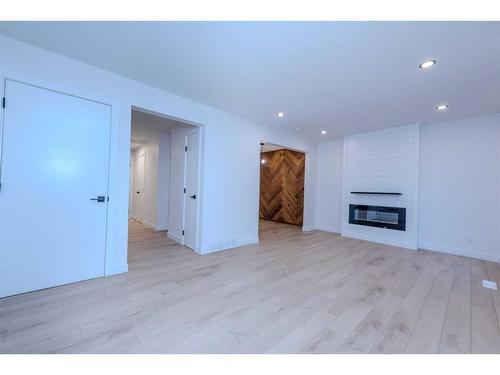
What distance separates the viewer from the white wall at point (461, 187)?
3605mm

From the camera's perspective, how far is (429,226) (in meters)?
4.22

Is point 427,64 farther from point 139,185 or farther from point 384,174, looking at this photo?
point 139,185

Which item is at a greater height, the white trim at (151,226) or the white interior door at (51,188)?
the white interior door at (51,188)

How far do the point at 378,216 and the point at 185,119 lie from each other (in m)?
4.52

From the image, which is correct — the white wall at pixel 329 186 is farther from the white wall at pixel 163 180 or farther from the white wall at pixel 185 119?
the white wall at pixel 163 180

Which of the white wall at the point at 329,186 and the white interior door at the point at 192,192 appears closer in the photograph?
the white interior door at the point at 192,192

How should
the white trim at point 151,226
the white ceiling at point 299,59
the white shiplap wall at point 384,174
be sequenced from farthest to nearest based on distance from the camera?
the white trim at point 151,226 < the white shiplap wall at point 384,174 < the white ceiling at point 299,59

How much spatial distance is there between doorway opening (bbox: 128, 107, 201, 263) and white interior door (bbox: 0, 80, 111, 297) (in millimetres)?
758

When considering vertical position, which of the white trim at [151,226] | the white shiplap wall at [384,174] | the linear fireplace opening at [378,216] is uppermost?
the white shiplap wall at [384,174]

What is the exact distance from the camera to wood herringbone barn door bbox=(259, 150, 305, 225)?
22.0ft

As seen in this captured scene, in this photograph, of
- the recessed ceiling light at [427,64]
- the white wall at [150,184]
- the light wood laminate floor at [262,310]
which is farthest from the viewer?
the white wall at [150,184]

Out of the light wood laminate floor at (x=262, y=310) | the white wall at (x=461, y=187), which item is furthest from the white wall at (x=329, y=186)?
the light wood laminate floor at (x=262, y=310)
